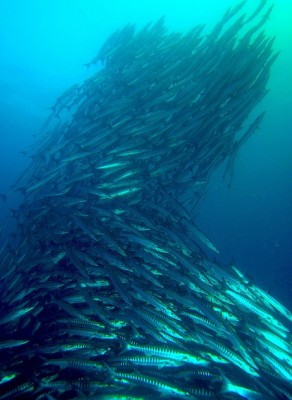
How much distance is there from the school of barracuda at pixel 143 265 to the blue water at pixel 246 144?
3.83m

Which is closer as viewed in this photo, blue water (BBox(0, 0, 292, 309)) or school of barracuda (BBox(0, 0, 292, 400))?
school of barracuda (BBox(0, 0, 292, 400))

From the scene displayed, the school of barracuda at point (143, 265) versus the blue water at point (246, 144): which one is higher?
the blue water at point (246, 144)

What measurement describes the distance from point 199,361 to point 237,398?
0.64 metres

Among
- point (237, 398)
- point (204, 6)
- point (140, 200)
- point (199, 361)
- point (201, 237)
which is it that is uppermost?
point (204, 6)

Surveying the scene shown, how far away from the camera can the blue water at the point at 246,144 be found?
1084cm

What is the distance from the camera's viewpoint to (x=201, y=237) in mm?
5094

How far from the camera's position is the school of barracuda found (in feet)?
12.6

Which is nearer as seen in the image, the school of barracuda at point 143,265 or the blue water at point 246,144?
the school of barracuda at point 143,265

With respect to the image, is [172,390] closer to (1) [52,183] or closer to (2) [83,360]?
(2) [83,360]

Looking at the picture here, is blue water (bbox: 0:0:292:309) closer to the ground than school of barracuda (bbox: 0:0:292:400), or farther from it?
farther from it

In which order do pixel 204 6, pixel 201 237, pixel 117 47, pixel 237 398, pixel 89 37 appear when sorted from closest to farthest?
pixel 237 398 → pixel 201 237 → pixel 117 47 → pixel 204 6 → pixel 89 37

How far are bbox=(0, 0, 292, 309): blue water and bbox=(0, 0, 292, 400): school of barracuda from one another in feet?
12.6

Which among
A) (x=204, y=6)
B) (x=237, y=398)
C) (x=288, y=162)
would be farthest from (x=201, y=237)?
(x=204, y=6)

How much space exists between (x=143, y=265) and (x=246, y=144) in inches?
335
